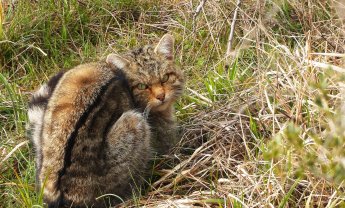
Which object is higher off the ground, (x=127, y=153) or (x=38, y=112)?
(x=38, y=112)

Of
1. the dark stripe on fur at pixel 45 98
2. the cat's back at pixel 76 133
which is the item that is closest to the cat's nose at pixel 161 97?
the cat's back at pixel 76 133

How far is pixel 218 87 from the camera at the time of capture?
4.68m

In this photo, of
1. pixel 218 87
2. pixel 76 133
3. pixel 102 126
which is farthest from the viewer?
pixel 218 87

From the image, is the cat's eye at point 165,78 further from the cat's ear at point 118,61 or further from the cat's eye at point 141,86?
the cat's ear at point 118,61

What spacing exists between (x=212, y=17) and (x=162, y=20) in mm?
603

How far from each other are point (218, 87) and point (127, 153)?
1.20 meters

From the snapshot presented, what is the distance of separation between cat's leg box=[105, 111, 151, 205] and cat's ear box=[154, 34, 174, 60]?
68cm

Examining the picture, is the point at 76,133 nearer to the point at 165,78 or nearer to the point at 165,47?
the point at 165,78

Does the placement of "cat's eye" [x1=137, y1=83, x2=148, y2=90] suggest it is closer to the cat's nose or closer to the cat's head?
the cat's head

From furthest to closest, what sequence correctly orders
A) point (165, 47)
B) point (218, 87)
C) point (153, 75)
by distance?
point (218, 87) → point (165, 47) → point (153, 75)

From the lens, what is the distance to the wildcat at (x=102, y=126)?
3504mm

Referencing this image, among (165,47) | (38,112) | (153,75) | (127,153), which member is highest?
(165,47)

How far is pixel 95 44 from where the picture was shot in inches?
232

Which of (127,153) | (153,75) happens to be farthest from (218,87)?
(127,153)
